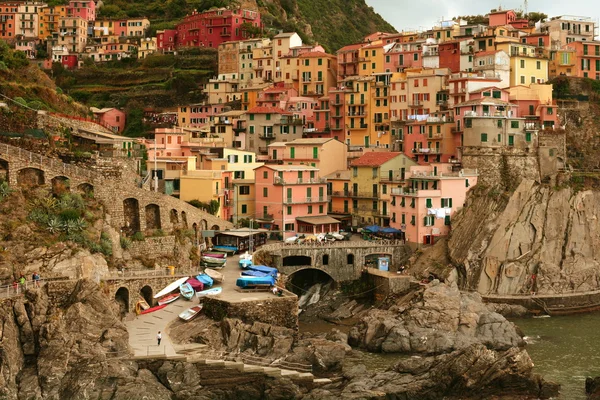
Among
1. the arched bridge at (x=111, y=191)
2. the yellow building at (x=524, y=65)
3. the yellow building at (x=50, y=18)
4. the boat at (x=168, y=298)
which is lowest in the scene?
the boat at (x=168, y=298)

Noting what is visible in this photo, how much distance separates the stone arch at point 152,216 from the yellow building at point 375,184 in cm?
1905

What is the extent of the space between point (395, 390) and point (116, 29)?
91725mm

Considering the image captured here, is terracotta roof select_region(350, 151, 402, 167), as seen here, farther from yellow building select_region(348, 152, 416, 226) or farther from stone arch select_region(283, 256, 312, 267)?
stone arch select_region(283, 256, 312, 267)

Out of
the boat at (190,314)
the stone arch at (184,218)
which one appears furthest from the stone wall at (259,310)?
the stone arch at (184,218)

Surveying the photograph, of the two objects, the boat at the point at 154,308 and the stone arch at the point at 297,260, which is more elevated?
the stone arch at the point at 297,260

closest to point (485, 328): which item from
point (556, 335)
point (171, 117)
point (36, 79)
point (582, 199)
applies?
point (556, 335)

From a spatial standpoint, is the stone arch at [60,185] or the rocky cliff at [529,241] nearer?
the stone arch at [60,185]

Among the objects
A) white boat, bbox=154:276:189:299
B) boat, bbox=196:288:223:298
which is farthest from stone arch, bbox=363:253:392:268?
white boat, bbox=154:276:189:299

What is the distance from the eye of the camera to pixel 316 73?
320 ft

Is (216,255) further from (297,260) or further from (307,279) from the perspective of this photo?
(307,279)

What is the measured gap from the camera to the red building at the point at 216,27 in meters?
114

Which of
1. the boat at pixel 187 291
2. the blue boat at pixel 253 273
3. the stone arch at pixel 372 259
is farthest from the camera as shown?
the stone arch at pixel 372 259

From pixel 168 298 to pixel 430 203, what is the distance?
2328 centimetres

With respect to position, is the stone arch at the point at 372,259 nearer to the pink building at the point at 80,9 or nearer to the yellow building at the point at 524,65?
the yellow building at the point at 524,65
